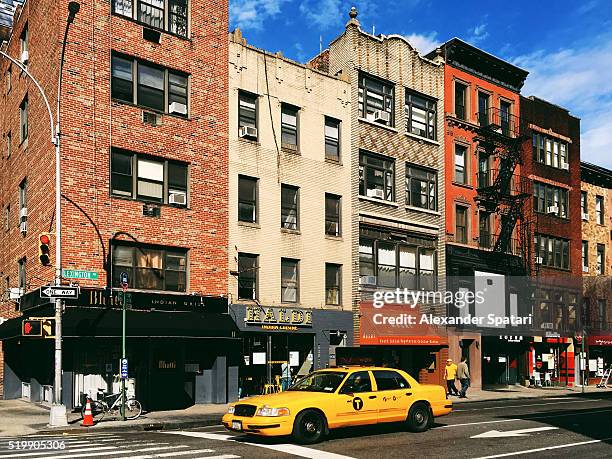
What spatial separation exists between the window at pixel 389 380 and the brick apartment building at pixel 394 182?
631 inches

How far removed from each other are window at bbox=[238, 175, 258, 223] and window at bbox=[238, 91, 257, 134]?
238 cm

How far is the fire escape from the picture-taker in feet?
143

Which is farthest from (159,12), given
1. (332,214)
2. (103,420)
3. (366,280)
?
(103,420)

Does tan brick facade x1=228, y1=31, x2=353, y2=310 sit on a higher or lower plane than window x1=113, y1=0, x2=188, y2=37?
lower

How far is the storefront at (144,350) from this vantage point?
84.9 ft

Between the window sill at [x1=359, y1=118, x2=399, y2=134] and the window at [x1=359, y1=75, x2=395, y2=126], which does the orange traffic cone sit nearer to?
the window sill at [x1=359, y1=118, x2=399, y2=134]

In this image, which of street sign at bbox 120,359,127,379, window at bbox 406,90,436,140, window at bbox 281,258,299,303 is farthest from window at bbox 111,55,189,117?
window at bbox 406,90,436,140

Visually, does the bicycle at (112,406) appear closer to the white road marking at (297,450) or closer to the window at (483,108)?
the white road marking at (297,450)

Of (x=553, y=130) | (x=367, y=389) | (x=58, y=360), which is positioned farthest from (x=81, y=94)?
(x=553, y=130)

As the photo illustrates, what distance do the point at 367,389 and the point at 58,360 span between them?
31.3 feet

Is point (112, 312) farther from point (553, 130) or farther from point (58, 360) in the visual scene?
point (553, 130)

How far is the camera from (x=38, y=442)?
58.9 ft

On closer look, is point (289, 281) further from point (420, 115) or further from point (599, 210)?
point (599, 210)

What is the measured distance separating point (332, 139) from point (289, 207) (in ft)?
14.7
